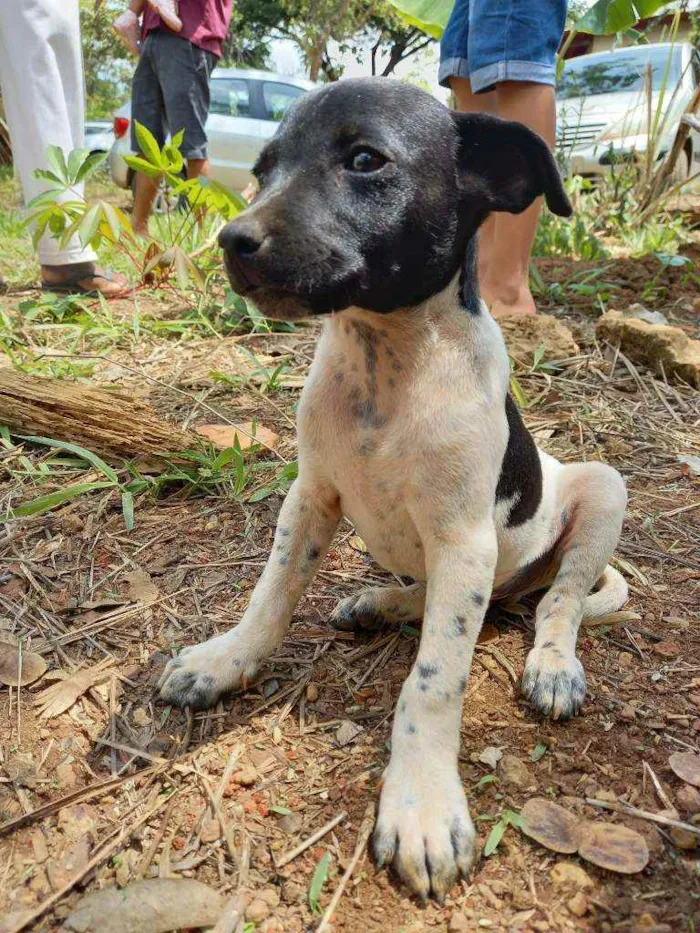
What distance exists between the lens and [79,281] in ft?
16.3

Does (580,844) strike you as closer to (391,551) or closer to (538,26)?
(391,551)

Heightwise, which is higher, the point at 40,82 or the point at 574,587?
the point at 40,82

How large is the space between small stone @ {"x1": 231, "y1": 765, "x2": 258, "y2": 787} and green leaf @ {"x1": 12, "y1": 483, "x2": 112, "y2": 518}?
1.32 m

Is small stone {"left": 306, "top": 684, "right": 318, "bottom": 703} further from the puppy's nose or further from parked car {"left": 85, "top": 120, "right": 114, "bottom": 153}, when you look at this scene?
parked car {"left": 85, "top": 120, "right": 114, "bottom": 153}

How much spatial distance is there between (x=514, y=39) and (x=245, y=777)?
3608 millimetres

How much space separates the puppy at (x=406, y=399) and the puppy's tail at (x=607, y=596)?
15 centimetres

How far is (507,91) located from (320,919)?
3.81 metres

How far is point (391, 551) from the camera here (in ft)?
6.63

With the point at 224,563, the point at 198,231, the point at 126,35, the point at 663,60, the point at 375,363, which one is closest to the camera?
the point at 375,363

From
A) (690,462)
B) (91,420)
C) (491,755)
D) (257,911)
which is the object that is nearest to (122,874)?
(257,911)

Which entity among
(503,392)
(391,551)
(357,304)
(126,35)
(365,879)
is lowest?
(365,879)

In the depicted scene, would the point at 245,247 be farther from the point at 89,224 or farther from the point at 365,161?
the point at 89,224

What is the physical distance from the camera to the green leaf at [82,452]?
2893 millimetres

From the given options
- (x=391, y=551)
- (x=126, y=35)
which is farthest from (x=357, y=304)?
(x=126, y=35)
